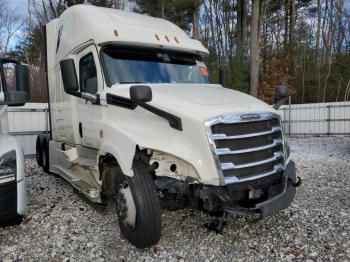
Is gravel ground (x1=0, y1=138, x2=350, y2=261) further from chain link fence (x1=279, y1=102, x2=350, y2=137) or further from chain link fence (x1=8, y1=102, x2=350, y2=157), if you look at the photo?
chain link fence (x1=279, y1=102, x2=350, y2=137)

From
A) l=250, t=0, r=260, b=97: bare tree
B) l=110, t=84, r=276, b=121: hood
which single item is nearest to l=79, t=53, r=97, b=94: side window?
l=110, t=84, r=276, b=121: hood

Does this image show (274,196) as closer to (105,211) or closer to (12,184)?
(105,211)

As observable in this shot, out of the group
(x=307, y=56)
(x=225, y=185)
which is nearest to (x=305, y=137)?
(x=307, y=56)

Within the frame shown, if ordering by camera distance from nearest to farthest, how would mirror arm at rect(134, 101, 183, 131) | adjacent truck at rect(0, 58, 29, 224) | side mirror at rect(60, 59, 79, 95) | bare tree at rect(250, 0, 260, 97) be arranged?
mirror arm at rect(134, 101, 183, 131) < adjacent truck at rect(0, 58, 29, 224) < side mirror at rect(60, 59, 79, 95) < bare tree at rect(250, 0, 260, 97)

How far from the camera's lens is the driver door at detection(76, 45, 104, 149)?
516 centimetres

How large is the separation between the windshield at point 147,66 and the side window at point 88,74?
319 millimetres

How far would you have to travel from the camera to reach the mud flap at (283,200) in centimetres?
399

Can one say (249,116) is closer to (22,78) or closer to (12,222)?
(22,78)

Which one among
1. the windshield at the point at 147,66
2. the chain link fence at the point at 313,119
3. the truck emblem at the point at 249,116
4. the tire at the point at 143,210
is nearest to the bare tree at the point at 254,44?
the chain link fence at the point at 313,119

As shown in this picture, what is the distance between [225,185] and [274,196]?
30.1 inches

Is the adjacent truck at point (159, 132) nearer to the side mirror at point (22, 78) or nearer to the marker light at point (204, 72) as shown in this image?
the marker light at point (204, 72)

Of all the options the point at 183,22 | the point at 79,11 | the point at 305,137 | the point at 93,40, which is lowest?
the point at 305,137

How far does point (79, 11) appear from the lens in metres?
5.90

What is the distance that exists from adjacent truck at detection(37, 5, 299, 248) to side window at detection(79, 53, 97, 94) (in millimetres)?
15
